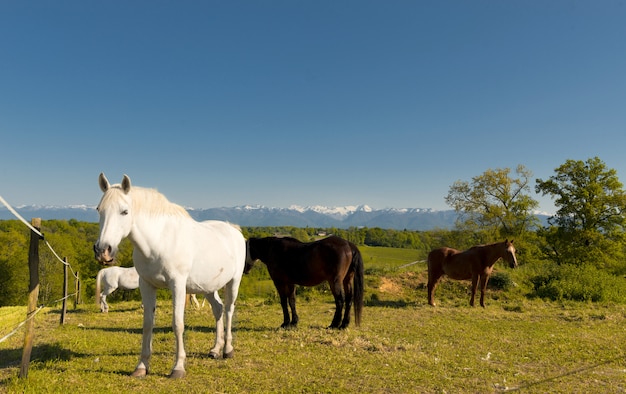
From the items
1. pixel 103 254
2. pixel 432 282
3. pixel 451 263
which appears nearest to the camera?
pixel 103 254

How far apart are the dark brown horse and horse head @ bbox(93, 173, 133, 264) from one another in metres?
4.88

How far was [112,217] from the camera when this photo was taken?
13.4 ft

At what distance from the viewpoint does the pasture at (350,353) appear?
4738 millimetres

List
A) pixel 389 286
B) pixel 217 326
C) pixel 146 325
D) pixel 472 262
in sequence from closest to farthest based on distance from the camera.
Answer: pixel 146 325 < pixel 217 326 < pixel 472 262 < pixel 389 286

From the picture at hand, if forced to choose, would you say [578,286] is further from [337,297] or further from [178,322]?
[178,322]

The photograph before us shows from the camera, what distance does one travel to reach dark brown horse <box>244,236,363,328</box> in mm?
8258

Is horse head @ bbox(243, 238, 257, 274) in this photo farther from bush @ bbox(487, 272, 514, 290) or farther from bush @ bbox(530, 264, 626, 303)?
bush @ bbox(530, 264, 626, 303)

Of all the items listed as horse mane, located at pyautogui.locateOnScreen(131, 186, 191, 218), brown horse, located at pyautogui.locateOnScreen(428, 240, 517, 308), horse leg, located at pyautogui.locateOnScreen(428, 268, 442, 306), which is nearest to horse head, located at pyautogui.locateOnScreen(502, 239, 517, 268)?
brown horse, located at pyautogui.locateOnScreen(428, 240, 517, 308)

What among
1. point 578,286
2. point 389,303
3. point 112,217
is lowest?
point 389,303

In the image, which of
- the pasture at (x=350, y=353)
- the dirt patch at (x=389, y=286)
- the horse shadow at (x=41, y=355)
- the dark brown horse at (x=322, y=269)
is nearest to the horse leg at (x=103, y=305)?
the pasture at (x=350, y=353)

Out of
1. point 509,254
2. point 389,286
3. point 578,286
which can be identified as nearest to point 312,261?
point 509,254

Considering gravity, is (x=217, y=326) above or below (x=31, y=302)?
below

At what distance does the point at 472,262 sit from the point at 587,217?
18562 millimetres

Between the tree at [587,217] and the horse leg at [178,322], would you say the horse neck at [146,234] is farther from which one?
the tree at [587,217]
